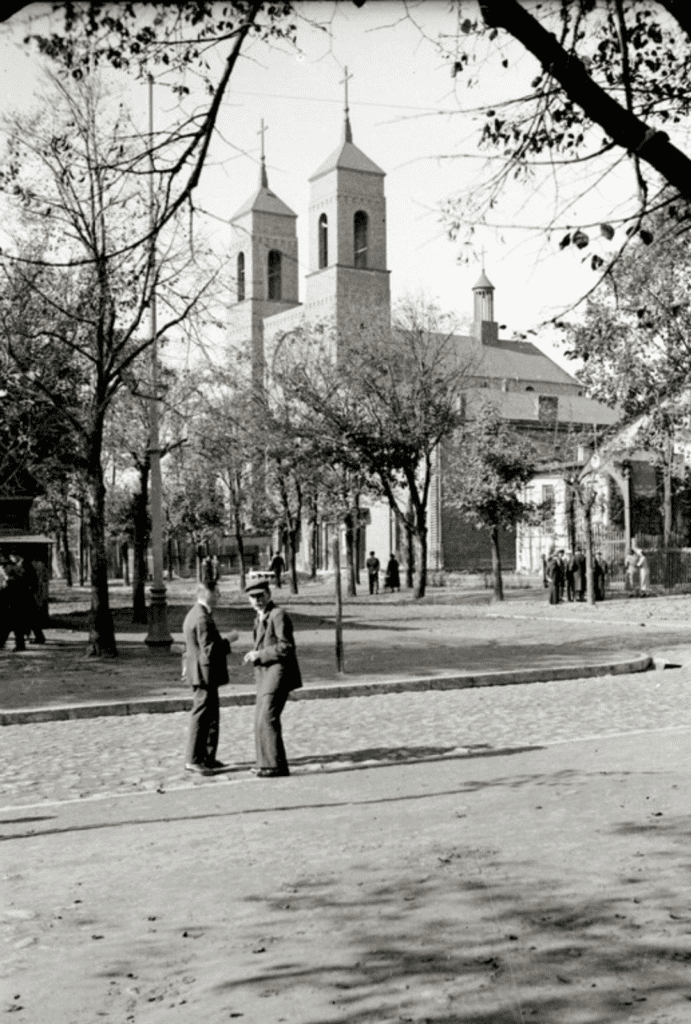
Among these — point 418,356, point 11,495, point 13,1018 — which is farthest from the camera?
point 418,356

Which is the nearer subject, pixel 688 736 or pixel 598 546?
pixel 688 736

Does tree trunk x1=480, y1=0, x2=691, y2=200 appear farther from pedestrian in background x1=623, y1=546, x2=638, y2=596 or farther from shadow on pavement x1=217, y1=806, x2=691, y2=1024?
pedestrian in background x1=623, y1=546, x2=638, y2=596

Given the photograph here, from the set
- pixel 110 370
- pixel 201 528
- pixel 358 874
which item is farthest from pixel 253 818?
pixel 201 528

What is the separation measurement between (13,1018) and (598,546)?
135 feet

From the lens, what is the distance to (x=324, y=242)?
3078 inches

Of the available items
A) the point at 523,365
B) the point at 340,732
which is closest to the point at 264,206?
the point at 523,365

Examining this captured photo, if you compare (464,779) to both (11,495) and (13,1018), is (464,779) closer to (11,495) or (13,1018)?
(13,1018)

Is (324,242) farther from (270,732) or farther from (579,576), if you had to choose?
(270,732)

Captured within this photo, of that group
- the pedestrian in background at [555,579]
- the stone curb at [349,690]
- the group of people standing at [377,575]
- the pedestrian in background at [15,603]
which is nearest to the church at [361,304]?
the group of people standing at [377,575]

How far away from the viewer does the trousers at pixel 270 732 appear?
9422 millimetres

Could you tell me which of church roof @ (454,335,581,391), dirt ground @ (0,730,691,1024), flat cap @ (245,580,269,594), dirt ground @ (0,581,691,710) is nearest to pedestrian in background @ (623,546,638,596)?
dirt ground @ (0,581,691,710)

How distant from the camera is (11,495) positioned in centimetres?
2923

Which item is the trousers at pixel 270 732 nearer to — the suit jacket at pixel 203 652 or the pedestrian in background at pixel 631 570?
the suit jacket at pixel 203 652

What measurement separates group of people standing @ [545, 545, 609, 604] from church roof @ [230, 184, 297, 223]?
57415mm
